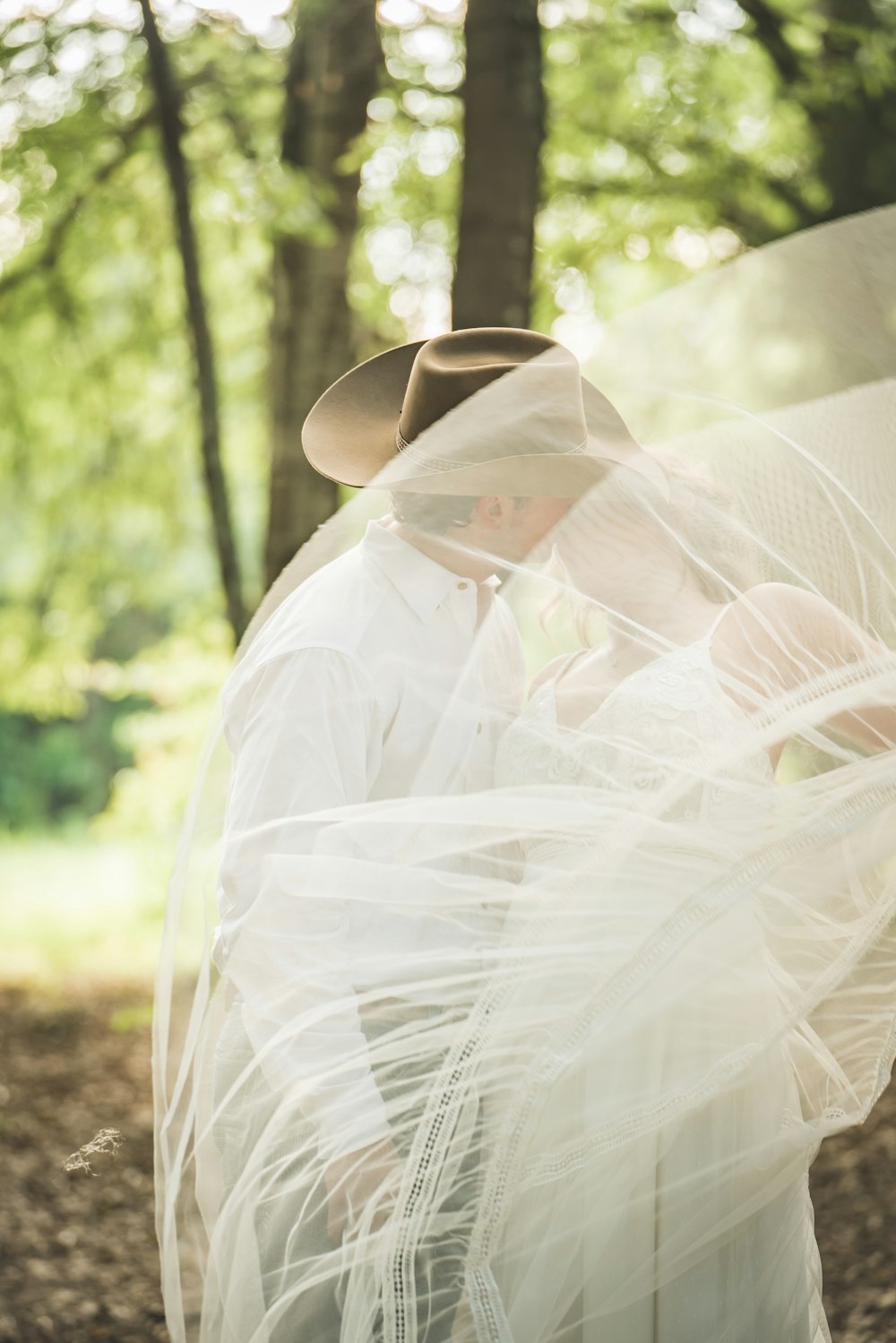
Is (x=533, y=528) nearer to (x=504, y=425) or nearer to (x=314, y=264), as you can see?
(x=504, y=425)

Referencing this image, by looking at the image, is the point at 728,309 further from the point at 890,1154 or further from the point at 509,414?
the point at 890,1154

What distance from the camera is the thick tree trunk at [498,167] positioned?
13.3 ft

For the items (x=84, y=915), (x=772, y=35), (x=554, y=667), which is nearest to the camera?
(x=554, y=667)

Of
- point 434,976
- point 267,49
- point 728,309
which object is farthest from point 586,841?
point 267,49

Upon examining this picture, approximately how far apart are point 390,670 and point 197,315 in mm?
2752

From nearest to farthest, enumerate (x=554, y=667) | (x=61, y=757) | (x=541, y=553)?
(x=541, y=553)
(x=554, y=667)
(x=61, y=757)

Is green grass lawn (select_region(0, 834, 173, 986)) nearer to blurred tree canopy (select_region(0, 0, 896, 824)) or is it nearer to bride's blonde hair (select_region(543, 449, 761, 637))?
blurred tree canopy (select_region(0, 0, 896, 824))

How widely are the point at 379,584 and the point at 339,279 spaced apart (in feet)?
12.2

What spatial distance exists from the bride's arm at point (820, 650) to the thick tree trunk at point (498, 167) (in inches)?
98.7

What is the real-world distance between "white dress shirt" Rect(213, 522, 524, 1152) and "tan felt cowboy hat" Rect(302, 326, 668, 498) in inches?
7.0

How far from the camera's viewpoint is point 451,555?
205 cm

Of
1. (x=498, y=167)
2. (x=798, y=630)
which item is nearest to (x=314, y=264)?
(x=498, y=167)

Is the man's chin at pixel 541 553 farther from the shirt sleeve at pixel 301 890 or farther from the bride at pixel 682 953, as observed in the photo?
the shirt sleeve at pixel 301 890

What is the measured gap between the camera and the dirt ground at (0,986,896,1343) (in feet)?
11.9
